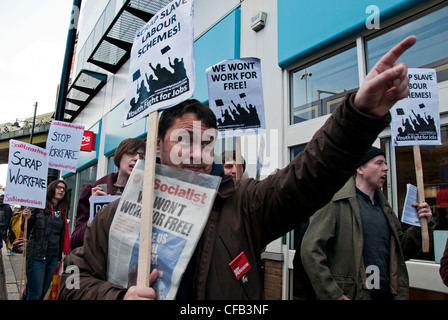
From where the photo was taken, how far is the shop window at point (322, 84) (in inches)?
172

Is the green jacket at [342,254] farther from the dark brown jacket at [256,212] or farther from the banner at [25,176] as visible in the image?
the banner at [25,176]

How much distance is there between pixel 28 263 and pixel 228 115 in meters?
4.09

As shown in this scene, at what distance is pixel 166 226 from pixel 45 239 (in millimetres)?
4617

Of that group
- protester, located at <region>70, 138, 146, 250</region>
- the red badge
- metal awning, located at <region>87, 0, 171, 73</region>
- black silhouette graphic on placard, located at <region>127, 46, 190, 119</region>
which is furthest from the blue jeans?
metal awning, located at <region>87, 0, 171, 73</region>

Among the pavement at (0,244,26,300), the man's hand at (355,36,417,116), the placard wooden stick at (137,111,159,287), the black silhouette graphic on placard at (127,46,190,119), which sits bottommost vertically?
the pavement at (0,244,26,300)

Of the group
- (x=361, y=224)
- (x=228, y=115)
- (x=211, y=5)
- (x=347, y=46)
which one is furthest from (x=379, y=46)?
(x=211, y=5)

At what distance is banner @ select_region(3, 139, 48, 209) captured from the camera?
4.62 metres

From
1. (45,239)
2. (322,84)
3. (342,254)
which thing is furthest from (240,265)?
(45,239)

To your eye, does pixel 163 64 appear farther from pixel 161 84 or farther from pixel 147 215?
pixel 147 215

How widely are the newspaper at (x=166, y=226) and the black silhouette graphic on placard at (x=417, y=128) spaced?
2190 mm

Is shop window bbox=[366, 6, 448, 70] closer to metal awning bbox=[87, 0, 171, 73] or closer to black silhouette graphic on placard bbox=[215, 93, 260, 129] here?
black silhouette graphic on placard bbox=[215, 93, 260, 129]

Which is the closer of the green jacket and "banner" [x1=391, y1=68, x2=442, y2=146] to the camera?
the green jacket

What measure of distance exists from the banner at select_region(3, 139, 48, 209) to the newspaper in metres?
3.85

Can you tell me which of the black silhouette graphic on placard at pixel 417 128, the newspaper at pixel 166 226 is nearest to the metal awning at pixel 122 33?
the black silhouette graphic on placard at pixel 417 128
